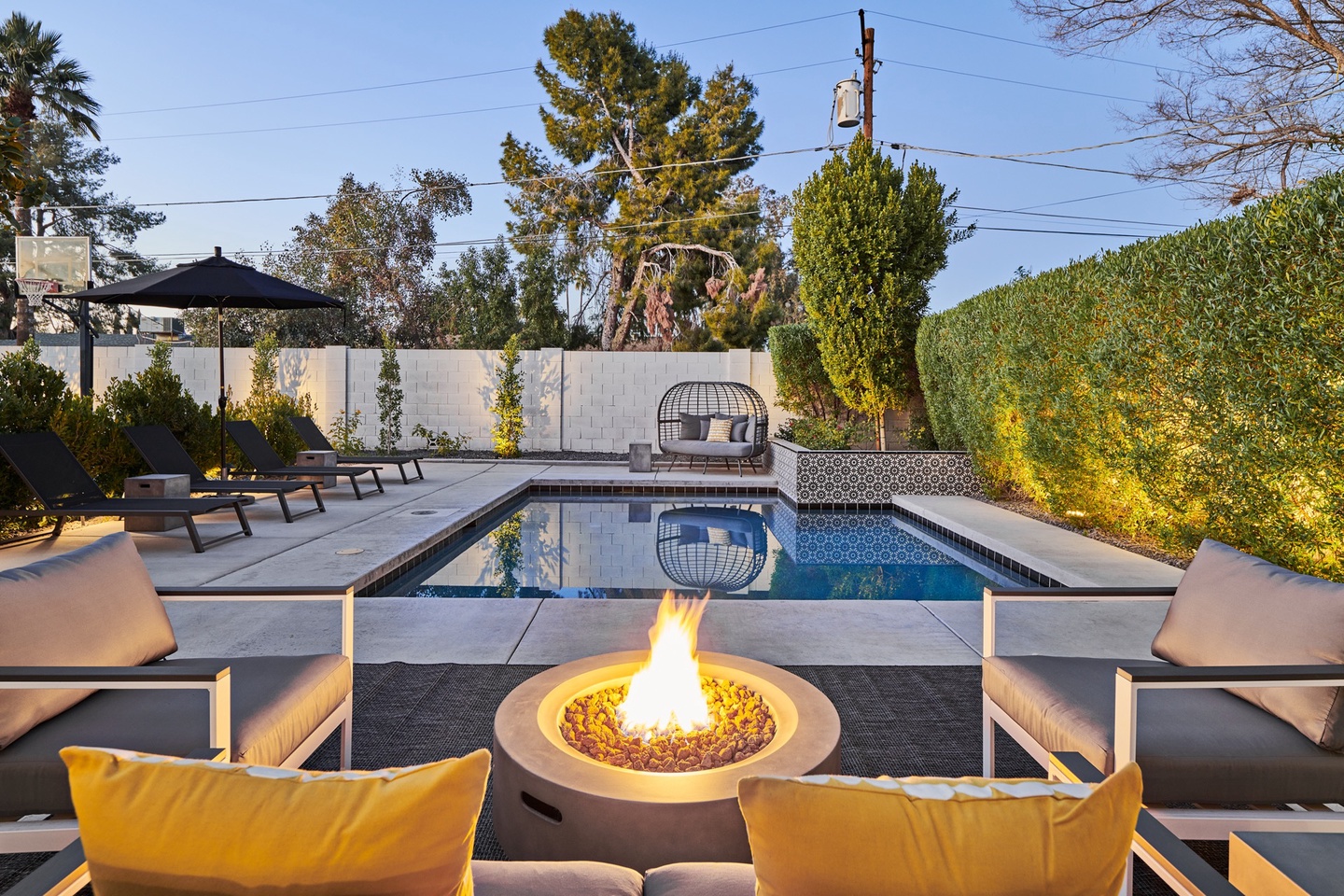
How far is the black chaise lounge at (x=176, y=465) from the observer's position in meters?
5.73

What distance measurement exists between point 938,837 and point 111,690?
2.01 m

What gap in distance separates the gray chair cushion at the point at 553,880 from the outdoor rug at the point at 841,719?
0.74 meters

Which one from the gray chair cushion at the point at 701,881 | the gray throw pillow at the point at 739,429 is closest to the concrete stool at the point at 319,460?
the gray throw pillow at the point at 739,429

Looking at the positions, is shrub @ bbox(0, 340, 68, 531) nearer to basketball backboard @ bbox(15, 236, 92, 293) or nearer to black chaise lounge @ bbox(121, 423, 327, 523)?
black chaise lounge @ bbox(121, 423, 327, 523)

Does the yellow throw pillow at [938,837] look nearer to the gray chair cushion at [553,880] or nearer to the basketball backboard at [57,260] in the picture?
the gray chair cushion at [553,880]

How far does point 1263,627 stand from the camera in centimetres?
172

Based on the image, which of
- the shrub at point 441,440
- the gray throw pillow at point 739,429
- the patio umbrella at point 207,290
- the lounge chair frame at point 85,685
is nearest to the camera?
the lounge chair frame at point 85,685

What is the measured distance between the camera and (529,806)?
1.60m

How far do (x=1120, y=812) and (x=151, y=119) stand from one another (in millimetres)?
23988

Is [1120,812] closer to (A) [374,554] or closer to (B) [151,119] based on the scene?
(A) [374,554]

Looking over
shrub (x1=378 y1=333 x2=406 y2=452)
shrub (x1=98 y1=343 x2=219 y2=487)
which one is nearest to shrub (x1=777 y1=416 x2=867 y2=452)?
shrub (x1=98 y1=343 x2=219 y2=487)

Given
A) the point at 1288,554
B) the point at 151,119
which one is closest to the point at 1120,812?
the point at 1288,554

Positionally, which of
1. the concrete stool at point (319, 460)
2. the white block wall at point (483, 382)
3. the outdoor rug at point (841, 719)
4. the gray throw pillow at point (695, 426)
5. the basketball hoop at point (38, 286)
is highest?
the basketball hoop at point (38, 286)

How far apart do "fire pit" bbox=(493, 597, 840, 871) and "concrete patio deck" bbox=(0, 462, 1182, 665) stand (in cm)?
108
